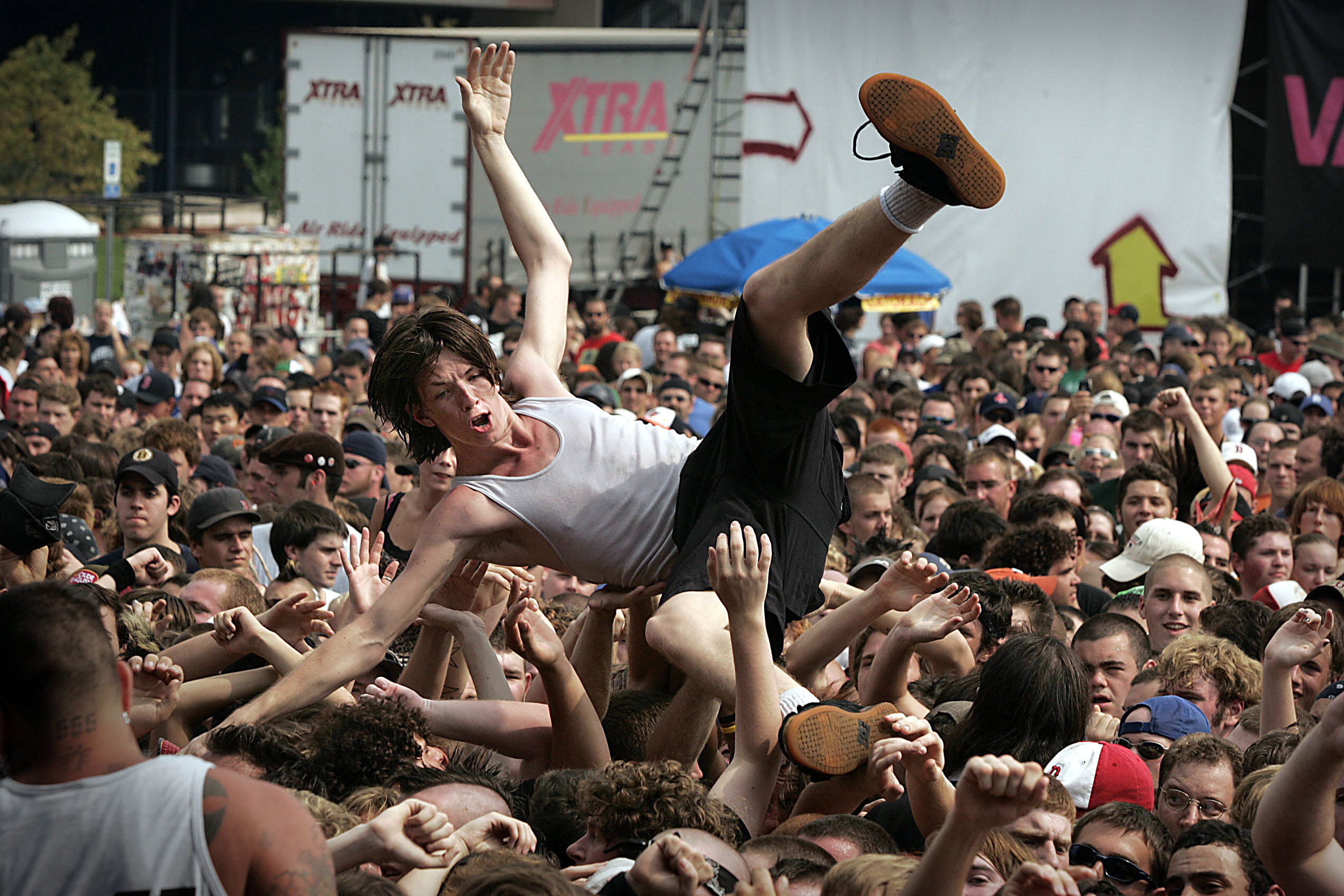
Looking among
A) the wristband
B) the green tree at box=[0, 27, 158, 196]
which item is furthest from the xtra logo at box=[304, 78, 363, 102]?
the wristband

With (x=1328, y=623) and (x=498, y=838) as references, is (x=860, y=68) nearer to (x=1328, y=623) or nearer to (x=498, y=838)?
(x=1328, y=623)

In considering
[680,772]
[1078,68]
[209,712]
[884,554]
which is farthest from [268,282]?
[680,772]

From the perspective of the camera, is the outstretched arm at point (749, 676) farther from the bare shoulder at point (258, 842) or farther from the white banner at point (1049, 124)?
the white banner at point (1049, 124)

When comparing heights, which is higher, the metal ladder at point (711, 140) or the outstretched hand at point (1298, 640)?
the metal ladder at point (711, 140)

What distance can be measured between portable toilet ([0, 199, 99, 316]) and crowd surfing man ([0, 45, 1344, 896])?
517 inches

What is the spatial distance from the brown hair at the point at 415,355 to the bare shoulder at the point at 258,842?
192cm

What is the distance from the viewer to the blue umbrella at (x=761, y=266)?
46.0 feet

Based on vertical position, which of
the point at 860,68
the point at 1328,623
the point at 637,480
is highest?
the point at 860,68

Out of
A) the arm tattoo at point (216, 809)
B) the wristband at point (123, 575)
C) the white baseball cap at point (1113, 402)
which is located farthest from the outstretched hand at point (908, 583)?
the white baseball cap at point (1113, 402)

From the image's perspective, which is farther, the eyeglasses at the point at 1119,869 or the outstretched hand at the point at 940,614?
the outstretched hand at the point at 940,614

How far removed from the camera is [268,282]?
57.3 feet

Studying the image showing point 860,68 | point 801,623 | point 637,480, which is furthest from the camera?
point 860,68

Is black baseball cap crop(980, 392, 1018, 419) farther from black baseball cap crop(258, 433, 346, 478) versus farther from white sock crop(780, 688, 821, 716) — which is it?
white sock crop(780, 688, 821, 716)

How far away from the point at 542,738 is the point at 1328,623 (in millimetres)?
2121
